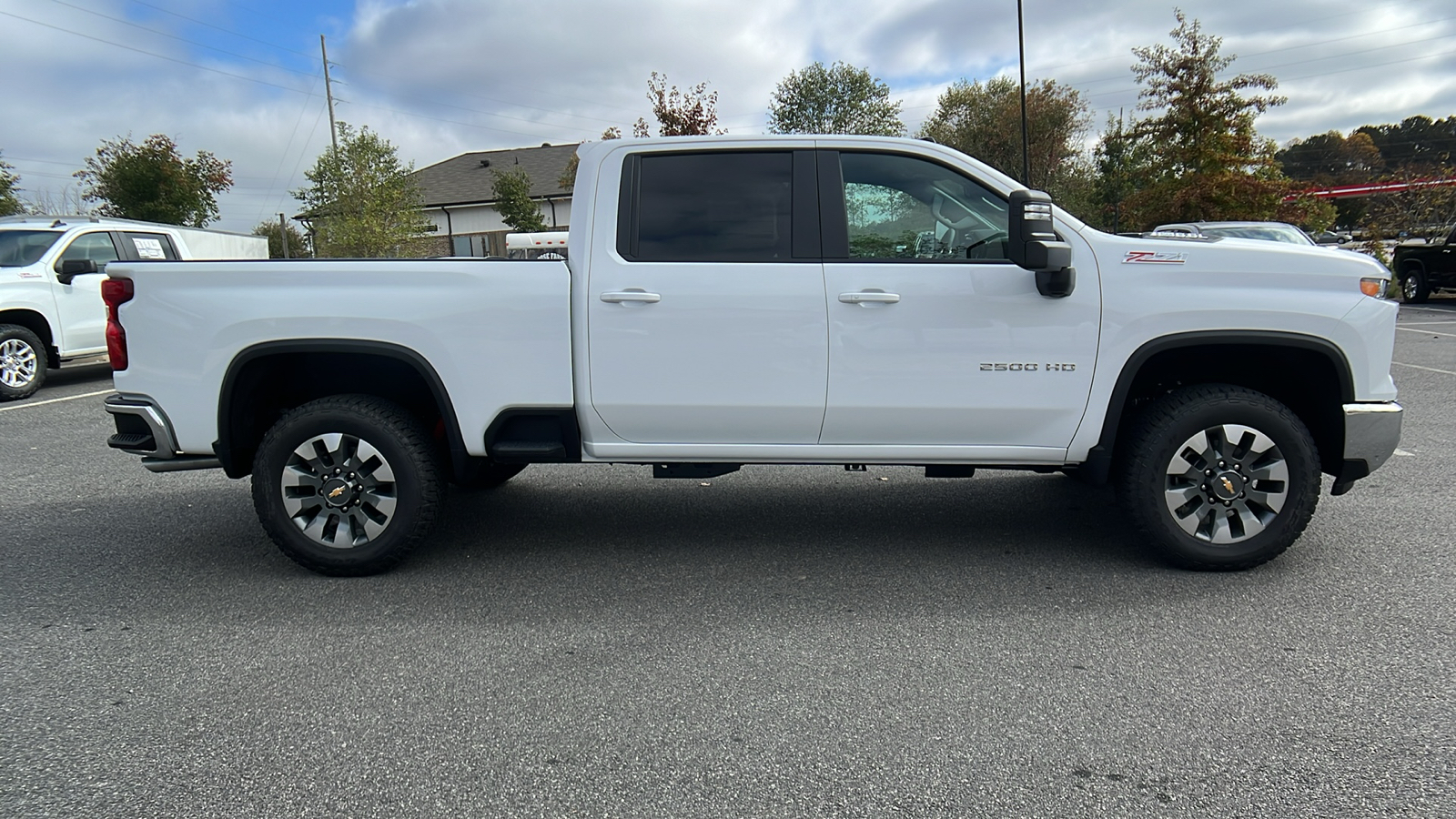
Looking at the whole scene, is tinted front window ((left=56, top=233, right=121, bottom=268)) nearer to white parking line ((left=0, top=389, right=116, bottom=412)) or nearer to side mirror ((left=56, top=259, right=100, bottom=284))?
side mirror ((left=56, top=259, right=100, bottom=284))

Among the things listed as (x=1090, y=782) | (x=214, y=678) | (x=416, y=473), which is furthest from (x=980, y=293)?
(x=214, y=678)

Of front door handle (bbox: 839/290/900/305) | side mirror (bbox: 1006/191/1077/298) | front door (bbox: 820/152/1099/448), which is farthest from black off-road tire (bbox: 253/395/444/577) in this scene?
side mirror (bbox: 1006/191/1077/298)

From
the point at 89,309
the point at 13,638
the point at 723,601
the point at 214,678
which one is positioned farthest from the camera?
the point at 89,309

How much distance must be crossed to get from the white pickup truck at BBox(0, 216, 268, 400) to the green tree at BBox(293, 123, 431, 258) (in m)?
20.2

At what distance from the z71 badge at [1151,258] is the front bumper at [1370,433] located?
3.29ft

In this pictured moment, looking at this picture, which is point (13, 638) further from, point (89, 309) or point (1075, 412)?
point (89, 309)

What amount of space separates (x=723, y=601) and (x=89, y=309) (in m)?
10.6

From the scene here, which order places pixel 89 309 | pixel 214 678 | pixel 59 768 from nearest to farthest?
pixel 59 768 < pixel 214 678 < pixel 89 309

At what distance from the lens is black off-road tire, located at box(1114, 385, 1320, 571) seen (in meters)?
4.08

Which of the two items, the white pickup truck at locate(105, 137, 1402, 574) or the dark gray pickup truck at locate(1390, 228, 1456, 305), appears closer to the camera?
the white pickup truck at locate(105, 137, 1402, 574)

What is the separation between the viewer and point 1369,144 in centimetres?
8125

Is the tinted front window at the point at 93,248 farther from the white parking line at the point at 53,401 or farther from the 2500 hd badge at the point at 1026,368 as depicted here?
the 2500 hd badge at the point at 1026,368

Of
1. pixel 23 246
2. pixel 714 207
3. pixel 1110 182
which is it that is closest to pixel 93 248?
pixel 23 246

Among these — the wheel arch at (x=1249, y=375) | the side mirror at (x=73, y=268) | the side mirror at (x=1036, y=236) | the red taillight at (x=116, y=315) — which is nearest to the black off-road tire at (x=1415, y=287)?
the wheel arch at (x=1249, y=375)
